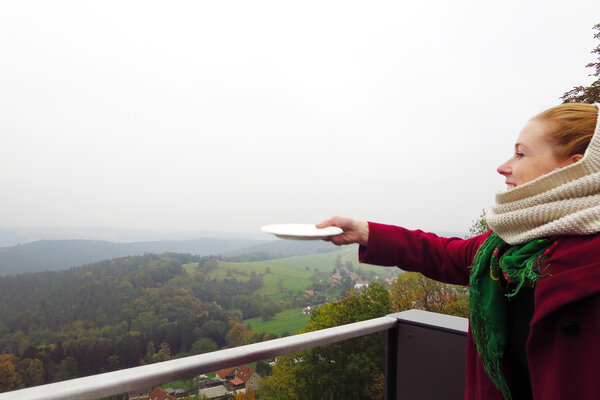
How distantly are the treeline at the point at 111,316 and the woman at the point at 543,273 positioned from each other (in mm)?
3460

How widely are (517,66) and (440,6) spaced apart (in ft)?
8.95

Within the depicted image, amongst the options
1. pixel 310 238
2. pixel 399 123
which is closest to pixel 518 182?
pixel 310 238

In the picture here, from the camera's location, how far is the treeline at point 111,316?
3.95 meters

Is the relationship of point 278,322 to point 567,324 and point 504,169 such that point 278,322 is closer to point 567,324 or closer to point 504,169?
point 504,169

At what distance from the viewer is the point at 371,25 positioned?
45.2ft

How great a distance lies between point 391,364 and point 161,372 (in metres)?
1.12

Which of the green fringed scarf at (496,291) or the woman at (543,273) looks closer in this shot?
the woman at (543,273)

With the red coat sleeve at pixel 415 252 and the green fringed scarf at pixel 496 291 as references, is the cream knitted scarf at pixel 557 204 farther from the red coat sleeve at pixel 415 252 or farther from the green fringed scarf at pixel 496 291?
the red coat sleeve at pixel 415 252

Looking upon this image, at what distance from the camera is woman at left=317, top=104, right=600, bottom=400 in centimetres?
56

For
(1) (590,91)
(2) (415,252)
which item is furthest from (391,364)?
(1) (590,91)

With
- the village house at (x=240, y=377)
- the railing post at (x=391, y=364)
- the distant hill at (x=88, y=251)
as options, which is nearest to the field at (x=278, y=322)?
the distant hill at (x=88, y=251)

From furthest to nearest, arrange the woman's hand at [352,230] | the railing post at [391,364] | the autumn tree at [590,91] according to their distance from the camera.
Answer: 1. the autumn tree at [590,91]
2. the railing post at [391,364]
3. the woman's hand at [352,230]

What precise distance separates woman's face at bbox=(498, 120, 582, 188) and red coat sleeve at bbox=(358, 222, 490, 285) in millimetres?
372

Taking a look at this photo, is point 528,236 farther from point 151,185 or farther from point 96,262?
point 151,185
